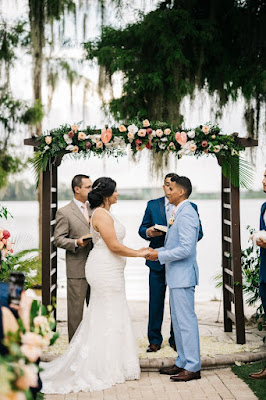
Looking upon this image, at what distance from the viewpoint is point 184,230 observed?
15.8ft

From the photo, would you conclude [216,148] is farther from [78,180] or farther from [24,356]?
[24,356]

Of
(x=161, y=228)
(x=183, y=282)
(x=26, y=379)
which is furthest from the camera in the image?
(x=161, y=228)

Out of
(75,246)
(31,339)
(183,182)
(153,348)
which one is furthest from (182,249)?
(31,339)

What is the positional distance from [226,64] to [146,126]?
2976mm

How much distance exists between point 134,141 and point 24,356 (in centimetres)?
420

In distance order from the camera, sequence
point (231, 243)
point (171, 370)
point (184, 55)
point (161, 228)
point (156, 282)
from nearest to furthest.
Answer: point (171, 370) < point (161, 228) < point (156, 282) < point (231, 243) < point (184, 55)

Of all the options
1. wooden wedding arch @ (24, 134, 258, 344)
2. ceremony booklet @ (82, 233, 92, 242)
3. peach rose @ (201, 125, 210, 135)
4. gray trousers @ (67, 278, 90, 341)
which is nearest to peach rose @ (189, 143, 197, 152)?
peach rose @ (201, 125, 210, 135)

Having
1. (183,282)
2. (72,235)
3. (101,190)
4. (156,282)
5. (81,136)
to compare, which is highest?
(81,136)

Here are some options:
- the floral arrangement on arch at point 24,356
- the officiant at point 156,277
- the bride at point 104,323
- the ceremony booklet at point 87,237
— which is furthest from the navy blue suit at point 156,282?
the floral arrangement on arch at point 24,356

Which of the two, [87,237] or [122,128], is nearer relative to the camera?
[87,237]

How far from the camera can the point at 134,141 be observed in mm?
5953

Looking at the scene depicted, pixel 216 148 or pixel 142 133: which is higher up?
pixel 142 133

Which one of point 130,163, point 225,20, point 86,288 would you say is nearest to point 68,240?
point 86,288

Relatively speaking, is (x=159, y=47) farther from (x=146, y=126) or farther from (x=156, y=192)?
(x=146, y=126)
